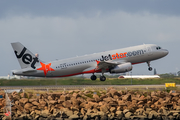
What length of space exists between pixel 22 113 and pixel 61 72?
24.2 meters

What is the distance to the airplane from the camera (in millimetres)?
54938

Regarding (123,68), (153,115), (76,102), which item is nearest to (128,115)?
(153,115)

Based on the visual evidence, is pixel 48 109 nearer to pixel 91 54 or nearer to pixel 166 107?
pixel 166 107

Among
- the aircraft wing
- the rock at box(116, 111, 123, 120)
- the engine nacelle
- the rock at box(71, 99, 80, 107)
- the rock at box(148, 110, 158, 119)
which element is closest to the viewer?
the rock at box(116, 111, 123, 120)

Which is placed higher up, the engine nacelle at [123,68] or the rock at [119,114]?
the engine nacelle at [123,68]

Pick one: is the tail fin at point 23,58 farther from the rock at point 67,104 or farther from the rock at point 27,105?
the rock at point 67,104

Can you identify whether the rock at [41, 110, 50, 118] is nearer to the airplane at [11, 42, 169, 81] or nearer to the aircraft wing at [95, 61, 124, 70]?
the airplane at [11, 42, 169, 81]

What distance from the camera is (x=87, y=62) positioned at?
56312mm

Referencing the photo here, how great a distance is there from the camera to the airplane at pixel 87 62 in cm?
5494

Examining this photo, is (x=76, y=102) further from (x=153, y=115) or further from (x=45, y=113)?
(x=153, y=115)

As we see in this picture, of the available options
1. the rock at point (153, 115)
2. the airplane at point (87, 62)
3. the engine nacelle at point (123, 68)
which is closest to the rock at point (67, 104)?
the rock at point (153, 115)

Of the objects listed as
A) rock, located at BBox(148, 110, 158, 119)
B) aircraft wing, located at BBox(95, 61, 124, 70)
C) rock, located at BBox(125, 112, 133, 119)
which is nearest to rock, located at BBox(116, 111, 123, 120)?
rock, located at BBox(125, 112, 133, 119)

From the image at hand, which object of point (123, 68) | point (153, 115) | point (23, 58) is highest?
point (23, 58)

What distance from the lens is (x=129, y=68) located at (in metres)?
55.9
